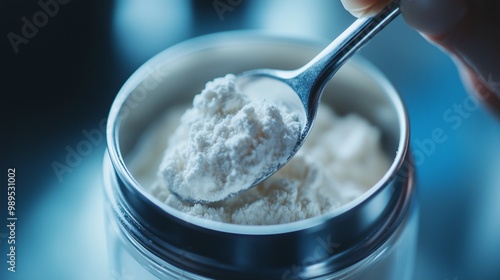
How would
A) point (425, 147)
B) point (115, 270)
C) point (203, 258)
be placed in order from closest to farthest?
point (203, 258)
point (115, 270)
point (425, 147)

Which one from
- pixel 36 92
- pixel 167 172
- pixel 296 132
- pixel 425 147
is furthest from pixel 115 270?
pixel 425 147

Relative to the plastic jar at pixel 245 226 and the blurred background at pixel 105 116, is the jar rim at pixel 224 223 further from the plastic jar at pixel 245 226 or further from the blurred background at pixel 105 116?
the blurred background at pixel 105 116

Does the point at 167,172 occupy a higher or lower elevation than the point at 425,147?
higher

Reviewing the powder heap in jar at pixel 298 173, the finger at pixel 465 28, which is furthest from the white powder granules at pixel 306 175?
the finger at pixel 465 28

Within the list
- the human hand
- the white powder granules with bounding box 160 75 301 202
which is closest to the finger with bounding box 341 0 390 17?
→ the human hand

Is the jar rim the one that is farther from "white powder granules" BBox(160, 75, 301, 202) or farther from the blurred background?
the blurred background

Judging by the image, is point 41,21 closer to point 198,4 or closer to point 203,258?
point 198,4

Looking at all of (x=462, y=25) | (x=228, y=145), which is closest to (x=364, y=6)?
(x=462, y=25)

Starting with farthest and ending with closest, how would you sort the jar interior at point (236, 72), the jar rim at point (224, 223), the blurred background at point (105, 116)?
1. the blurred background at point (105, 116)
2. the jar interior at point (236, 72)
3. the jar rim at point (224, 223)
